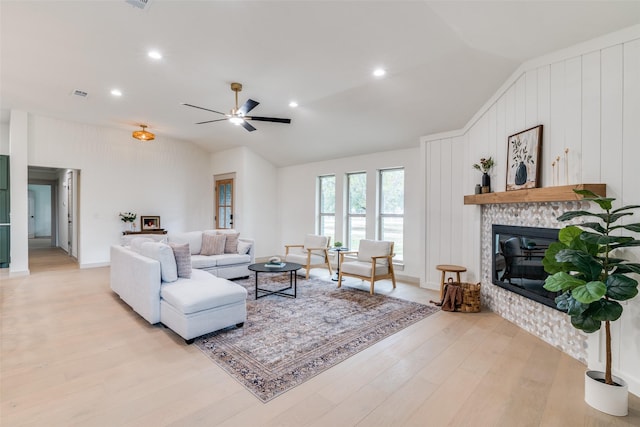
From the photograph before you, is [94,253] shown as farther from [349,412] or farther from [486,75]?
[486,75]

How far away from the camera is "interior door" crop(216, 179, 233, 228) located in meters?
7.75

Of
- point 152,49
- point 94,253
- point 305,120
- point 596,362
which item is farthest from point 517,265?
point 94,253

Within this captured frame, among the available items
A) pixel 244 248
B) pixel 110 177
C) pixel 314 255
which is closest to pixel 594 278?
pixel 314 255

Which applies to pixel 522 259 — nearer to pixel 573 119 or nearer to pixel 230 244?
pixel 573 119

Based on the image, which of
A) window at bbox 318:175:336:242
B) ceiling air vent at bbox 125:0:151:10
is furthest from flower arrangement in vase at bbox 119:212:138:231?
ceiling air vent at bbox 125:0:151:10

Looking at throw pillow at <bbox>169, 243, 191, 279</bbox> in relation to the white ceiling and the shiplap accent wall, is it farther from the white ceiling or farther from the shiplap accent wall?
the shiplap accent wall

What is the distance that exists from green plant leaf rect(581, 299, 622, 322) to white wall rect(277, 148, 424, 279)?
123 inches

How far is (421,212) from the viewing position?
16.8 feet

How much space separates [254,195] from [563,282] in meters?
6.49

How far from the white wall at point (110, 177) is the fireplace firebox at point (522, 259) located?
23.2 ft

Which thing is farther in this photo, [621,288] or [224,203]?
[224,203]

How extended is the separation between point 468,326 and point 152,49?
191 inches

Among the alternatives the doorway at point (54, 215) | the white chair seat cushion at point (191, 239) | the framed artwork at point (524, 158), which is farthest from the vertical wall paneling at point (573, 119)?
the doorway at point (54, 215)

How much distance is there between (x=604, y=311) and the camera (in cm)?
194
